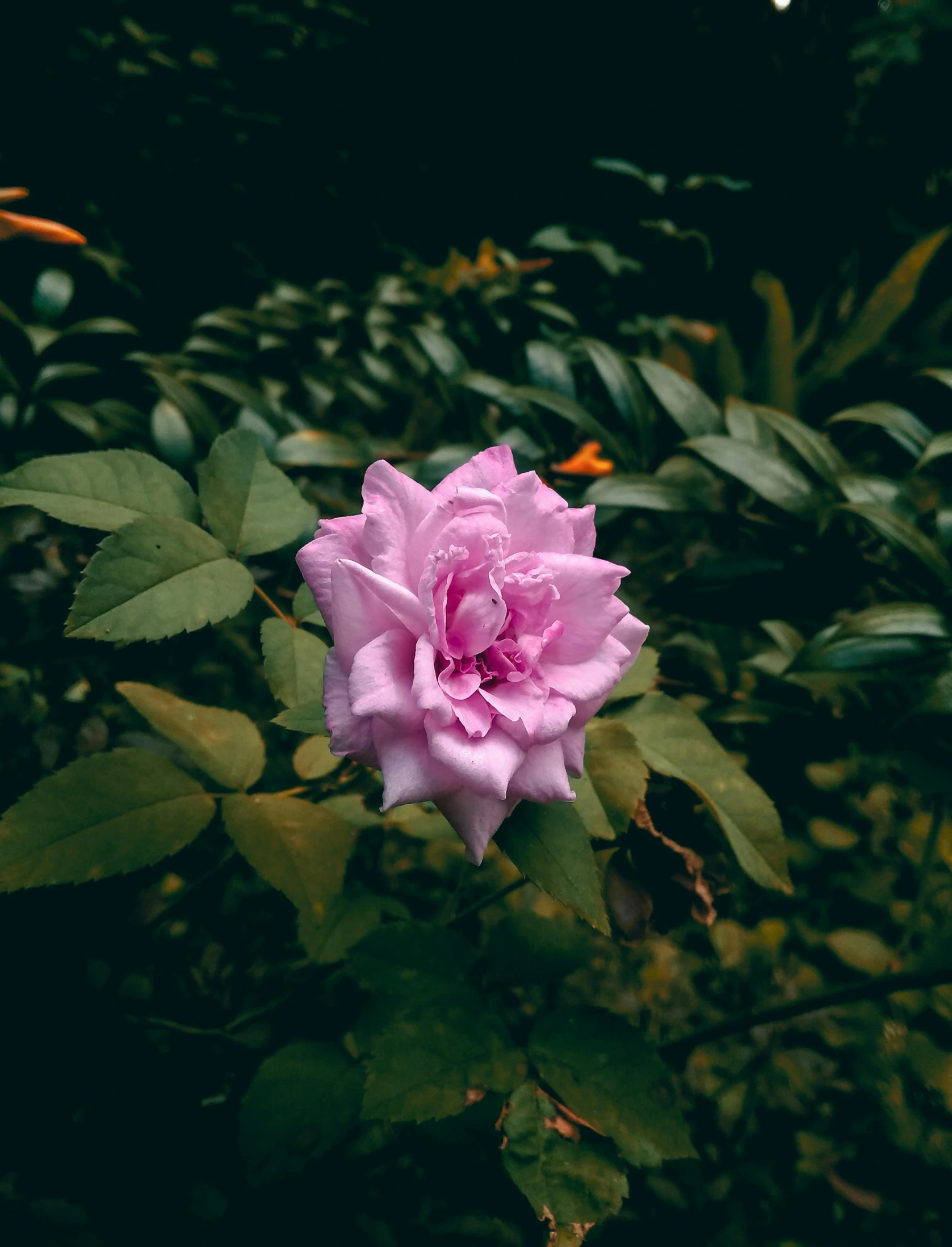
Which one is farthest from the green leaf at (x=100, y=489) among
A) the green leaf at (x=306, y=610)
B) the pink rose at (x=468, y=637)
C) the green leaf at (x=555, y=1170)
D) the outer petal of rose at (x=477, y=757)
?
the green leaf at (x=555, y=1170)

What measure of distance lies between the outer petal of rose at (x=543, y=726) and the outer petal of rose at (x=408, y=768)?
0.15ft

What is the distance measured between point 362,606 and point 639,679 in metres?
0.34

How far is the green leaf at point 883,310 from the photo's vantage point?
1745mm

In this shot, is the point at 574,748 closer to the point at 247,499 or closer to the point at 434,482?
the point at 247,499

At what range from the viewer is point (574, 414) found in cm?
110

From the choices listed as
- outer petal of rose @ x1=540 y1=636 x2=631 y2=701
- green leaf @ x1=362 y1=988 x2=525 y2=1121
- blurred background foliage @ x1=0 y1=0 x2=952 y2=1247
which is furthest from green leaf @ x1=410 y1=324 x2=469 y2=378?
green leaf @ x1=362 y1=988 x2=525 y2=1121

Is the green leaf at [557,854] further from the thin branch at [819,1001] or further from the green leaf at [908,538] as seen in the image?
the green leaf at [908,538]

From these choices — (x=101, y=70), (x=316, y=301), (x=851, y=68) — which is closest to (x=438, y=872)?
(x=316, y=301)

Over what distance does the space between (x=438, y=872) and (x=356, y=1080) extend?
18.1 inches

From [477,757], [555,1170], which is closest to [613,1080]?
[555,1170]

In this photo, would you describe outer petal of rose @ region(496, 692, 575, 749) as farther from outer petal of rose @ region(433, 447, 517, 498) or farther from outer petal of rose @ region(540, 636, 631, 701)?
outer petal of rose @ region(433, 447, 517, 498)

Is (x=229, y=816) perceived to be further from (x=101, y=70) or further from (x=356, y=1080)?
(x=101, y=70)

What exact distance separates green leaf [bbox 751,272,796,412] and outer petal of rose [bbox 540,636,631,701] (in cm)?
128

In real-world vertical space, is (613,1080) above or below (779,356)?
below
